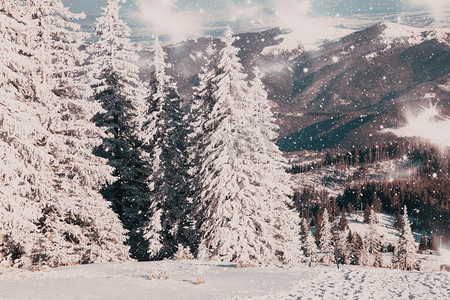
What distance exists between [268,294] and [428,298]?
457 cm

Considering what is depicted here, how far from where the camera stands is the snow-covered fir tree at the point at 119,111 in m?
25.3

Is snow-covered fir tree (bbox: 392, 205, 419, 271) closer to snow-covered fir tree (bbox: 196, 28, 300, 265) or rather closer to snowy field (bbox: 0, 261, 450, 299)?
snow-covered fir tree (bbox: 196, 28, 300, 265)

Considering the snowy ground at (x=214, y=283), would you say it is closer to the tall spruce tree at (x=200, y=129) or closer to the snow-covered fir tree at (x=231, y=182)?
the snow-covered fir tree at (x=231, y=182)

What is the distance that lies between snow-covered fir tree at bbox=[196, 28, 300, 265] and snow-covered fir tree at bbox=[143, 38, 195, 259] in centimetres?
290

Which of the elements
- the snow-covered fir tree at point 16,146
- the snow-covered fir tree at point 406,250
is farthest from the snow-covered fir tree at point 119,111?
the snow-covered fir tree at point 406,250

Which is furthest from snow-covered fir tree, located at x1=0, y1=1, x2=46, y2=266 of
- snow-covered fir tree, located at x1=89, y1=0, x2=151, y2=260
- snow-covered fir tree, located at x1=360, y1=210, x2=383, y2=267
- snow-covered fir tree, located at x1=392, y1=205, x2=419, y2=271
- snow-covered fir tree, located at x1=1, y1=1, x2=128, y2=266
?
snow-covered fir tree, located at x1=360, y1=210, x2=383, y2=267

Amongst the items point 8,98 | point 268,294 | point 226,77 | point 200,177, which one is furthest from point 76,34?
point 268,294

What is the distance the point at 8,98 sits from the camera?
1370cm

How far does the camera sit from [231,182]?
2253cm

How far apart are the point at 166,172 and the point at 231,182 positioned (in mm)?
5741

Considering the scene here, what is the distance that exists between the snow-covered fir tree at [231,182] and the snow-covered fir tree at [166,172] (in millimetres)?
2896

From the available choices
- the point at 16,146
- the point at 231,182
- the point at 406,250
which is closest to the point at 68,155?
the point at 16,146

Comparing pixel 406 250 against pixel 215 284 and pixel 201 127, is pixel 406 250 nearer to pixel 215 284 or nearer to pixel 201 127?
pixel 201 127

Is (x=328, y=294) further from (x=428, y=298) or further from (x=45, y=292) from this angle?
(x=45, y=292)
